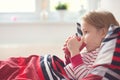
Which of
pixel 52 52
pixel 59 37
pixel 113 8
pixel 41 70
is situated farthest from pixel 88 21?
pixel 59 37

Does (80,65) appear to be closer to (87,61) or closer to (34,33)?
(87,61)

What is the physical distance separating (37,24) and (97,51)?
144 centimetres

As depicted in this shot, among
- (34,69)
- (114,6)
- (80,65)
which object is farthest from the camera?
(114,6)

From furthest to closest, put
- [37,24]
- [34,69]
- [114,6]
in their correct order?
[37,24]
[114,6]
[34,69]

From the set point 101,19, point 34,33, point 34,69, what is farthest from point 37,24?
point 101,19

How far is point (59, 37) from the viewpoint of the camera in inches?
103

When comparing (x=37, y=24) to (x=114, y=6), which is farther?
(x=37, y=24)

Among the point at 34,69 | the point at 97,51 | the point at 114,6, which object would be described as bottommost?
the point at 34,69

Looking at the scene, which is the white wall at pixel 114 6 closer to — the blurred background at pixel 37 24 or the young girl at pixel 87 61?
the blurred background at pixel 37 24

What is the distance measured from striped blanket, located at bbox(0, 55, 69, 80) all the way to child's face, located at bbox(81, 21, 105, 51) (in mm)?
202

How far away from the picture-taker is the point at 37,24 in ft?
8.46

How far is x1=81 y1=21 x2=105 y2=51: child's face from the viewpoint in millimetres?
1246

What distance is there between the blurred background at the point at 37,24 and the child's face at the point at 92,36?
106 cm

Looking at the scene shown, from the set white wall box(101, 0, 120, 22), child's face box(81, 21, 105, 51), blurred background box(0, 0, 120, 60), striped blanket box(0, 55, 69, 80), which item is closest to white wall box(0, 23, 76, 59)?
blurred background box(0, 0, 120, 60)
